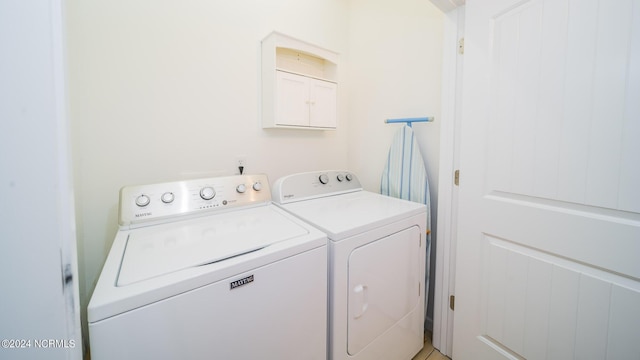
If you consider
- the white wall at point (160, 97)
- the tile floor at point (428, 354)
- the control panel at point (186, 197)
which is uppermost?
the white wall at point (160, 97)

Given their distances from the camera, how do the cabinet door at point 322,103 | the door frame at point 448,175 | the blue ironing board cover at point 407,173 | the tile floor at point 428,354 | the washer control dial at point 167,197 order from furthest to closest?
the cabinet door at point 322,103 → the blue ironing board cover at point 407,173 → the tile floor at point 428,354 → the door frame at point 448,175 → the washer control dial at point 167,197

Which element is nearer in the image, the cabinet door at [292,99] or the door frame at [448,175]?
the door frame at [448,175]

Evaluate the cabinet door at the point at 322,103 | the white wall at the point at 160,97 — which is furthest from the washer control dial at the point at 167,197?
the cabinet door at the point at 322,103

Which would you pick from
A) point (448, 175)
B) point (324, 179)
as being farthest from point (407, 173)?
point (324, 179)

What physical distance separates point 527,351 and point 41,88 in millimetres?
1953

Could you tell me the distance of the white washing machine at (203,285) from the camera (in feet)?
2.31

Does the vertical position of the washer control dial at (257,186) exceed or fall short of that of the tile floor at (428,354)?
it exceeds it

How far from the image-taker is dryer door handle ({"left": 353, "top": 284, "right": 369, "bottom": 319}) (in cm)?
120

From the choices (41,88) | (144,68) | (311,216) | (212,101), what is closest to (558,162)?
(311,216)

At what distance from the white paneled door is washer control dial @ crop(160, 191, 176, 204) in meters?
1.60

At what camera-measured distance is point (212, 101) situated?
1.66 metres

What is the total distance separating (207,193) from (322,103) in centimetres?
114

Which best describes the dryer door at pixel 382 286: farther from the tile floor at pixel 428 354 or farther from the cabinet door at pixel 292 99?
the cabinet door at pixel 292 99

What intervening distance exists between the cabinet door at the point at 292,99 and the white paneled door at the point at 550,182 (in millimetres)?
1066
